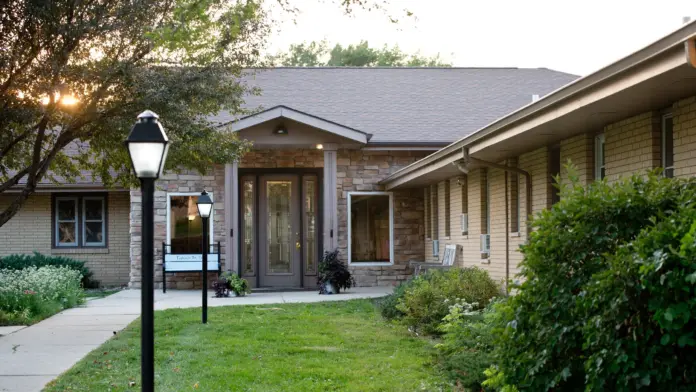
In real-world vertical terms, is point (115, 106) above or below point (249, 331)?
above

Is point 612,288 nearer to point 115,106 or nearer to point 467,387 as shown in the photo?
point 467,387

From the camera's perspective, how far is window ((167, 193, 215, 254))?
21188mm

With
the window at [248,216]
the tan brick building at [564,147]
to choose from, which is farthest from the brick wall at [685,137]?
the window at [248,216]

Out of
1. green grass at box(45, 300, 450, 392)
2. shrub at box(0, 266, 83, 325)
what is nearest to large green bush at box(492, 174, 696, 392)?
green grass at box(45, 300, 450, 392)

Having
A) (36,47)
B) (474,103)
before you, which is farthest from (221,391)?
(474,103)

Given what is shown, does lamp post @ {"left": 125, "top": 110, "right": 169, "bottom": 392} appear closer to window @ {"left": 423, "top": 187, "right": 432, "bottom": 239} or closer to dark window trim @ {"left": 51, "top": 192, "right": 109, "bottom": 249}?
window @ {"left": 423, "top": 187, "right": 432, "bottom": 239}

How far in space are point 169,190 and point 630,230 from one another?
55.3 feet

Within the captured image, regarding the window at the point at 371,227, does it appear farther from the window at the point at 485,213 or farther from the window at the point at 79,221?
the window at the point at 79,221

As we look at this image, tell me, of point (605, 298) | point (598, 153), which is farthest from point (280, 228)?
point (605, 298)

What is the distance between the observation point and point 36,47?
12148 mm

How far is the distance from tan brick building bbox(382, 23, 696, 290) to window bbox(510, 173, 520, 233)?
0.02 meters

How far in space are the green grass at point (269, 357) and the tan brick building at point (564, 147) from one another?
1.96 metres

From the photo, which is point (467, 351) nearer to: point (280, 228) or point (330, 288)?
point (330, 288)

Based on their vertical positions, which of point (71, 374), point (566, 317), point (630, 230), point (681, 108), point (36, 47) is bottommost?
point (71, 374)
